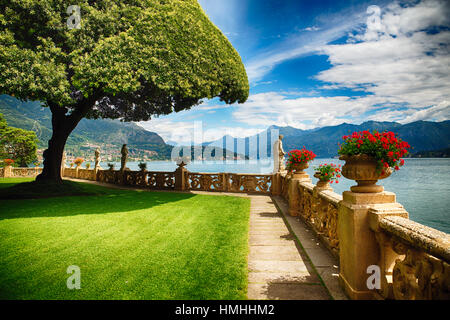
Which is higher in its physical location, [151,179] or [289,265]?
[151,179]

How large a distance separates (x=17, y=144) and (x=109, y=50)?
1324 inches

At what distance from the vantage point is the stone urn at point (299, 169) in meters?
7.94

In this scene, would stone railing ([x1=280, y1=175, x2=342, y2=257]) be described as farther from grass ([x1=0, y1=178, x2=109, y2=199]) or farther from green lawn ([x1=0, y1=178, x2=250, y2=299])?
grass ([x1=0, y1=178, x2=109, y2=199])

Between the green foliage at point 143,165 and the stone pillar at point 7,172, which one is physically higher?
the green foliage at point 143,165

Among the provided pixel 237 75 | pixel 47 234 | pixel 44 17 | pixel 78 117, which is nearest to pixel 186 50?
pixel 237 75

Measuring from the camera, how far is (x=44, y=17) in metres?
9.62

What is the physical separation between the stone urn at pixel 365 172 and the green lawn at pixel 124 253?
2.23 metres

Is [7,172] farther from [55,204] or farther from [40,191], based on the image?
[55,204]

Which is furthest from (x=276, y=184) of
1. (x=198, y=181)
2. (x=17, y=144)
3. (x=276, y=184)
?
(x=17, y=144)

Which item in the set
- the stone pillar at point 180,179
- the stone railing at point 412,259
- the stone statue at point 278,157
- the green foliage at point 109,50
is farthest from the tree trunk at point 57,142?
the stone railing at point 412,259

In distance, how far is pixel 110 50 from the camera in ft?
31.8

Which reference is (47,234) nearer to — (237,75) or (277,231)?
(277,231)

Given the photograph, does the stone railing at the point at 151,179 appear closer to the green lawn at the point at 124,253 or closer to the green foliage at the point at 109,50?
the green foliage at the point at 109,50
